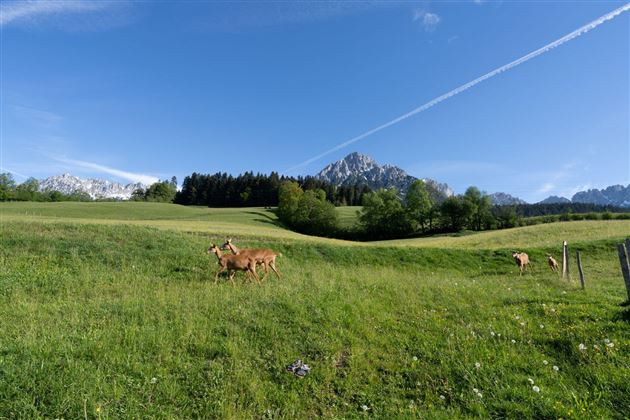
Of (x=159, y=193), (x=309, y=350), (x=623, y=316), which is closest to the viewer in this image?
(x=309, y=350)

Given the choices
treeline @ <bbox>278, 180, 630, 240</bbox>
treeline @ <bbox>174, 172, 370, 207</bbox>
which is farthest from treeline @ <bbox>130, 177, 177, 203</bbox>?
treeline @ <bbox>278, 180, 630, 240</bbox>

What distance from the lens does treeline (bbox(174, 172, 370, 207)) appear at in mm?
133875

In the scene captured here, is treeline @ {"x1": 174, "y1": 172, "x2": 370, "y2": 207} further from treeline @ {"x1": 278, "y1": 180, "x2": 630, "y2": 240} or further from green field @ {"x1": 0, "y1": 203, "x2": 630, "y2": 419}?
green field @ {"x1": 0, "y1": 203, "x2": 630, "y2": 419}

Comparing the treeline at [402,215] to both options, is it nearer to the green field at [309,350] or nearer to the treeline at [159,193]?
the green field at [309,350]

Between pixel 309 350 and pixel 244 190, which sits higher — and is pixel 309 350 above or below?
below

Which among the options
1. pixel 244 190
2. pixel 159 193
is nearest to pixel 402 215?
pixel 244 190

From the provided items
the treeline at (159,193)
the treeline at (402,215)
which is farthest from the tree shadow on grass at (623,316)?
the treeline at (159,193)

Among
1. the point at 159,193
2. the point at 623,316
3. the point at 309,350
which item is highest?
the point at 159,193

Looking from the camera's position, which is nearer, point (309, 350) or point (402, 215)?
point (309, 350)

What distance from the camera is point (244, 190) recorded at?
13750 centimetres

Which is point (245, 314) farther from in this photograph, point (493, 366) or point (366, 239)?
point (366, 239)

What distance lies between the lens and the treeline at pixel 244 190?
133875 millimetres

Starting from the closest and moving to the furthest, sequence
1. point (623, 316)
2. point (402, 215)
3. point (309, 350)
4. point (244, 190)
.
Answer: point (309, 350) → point (623, 316) → point (402, 215) → point (244, 190)

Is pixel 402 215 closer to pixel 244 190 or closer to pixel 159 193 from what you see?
pixel 244 190
